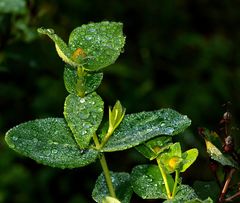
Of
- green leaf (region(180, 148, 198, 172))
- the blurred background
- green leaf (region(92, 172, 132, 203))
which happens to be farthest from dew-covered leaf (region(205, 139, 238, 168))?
the blurred background

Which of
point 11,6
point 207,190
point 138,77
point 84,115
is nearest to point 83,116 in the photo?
point 84,115

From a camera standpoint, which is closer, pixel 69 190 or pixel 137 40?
pixel 69 190

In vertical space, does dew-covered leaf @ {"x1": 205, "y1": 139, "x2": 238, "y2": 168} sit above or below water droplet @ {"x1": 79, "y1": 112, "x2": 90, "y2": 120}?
below

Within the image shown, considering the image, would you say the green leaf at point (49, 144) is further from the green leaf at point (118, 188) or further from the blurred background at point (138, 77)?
the blurred background at point (138, 77)

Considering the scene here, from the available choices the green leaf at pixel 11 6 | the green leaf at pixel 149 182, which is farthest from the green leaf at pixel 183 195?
the green leaf at pixel 11 6

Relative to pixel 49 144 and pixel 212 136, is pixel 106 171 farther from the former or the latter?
pixel 212 136

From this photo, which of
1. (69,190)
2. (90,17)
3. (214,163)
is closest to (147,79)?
(90,17)

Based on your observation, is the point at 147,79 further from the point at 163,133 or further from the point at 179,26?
the point at 163,133

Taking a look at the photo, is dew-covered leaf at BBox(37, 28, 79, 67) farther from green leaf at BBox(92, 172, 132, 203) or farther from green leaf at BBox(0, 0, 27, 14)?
green leaf at BBox(0, 0, 27, 14)
